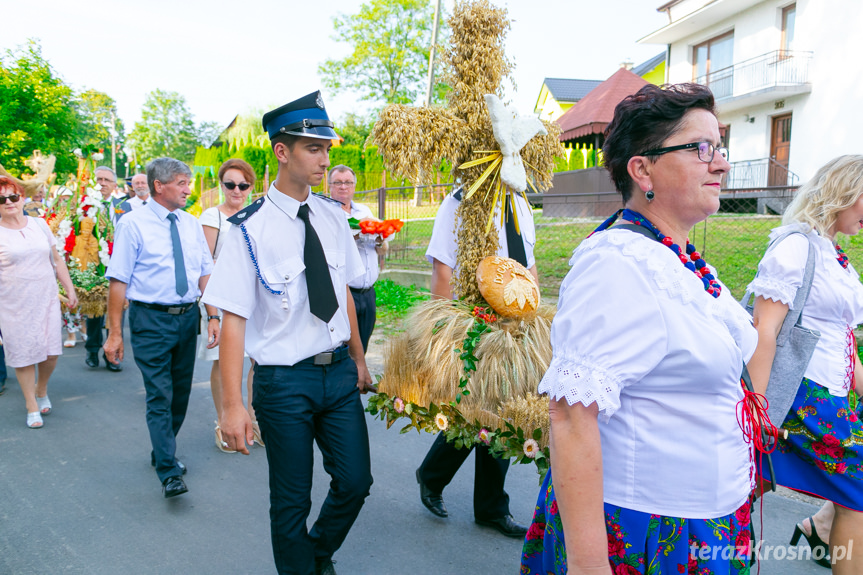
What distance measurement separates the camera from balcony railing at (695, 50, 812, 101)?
18125 mm

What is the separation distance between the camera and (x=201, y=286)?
4680 millimetres

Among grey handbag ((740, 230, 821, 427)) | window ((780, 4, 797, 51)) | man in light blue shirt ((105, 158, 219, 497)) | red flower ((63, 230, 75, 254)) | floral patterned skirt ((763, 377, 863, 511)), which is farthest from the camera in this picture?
window ((780, 4, 797, 51))

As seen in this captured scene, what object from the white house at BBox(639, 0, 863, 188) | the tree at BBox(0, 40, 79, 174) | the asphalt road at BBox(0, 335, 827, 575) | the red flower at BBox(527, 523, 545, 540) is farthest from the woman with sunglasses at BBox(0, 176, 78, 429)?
the white house at BBox(639, 0, 863, 188)

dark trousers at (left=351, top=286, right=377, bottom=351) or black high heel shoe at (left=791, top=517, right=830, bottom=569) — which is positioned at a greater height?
dark trousers at (left=351, top=286, right=377, bottom=351)

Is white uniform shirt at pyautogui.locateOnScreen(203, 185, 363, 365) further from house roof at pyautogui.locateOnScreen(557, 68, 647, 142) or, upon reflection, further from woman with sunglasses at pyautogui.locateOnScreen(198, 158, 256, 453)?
house roof at pyautogui.locateOnScreen(557, 68, 647, 142)

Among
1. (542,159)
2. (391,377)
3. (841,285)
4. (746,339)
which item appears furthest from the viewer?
(542,159)

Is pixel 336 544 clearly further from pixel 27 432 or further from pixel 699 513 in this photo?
pixel 27 432

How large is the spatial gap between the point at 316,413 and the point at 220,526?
54.4 inches

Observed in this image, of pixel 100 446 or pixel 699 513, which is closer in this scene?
pixel 699 513

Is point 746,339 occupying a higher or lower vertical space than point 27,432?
higher

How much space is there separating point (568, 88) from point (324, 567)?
4121 centimetres

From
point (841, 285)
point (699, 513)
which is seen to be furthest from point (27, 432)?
point (841, 285)

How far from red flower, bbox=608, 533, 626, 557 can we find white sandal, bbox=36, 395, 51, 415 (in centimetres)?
560

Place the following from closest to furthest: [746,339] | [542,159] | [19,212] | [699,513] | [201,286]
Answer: [699,513] < [746,339] < [542,159] < [201,286] < [19,212]
